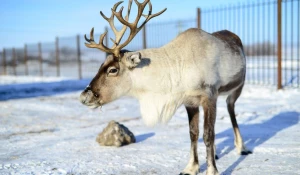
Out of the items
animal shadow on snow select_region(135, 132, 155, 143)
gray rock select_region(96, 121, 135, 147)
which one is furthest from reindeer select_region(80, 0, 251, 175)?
animal shadow on snow select_region(135, 132, 155, 143)

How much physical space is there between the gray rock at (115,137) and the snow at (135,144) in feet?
0.38

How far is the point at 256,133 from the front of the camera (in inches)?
220

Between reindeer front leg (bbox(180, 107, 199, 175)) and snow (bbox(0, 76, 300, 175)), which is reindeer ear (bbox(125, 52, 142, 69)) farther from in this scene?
snow (bbox(0, 76, 300, 175))

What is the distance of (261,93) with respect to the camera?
9414 millimetres

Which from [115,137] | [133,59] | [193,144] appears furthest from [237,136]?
[133,59]

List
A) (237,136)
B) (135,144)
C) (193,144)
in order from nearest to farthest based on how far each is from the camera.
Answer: (193,144) < (237,136) < (135,144)

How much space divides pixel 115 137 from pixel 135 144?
346mm

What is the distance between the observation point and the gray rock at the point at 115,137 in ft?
16.3

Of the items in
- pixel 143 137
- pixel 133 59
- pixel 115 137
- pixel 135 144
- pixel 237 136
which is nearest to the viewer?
pixel 133 59

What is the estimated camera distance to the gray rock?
16.3ft

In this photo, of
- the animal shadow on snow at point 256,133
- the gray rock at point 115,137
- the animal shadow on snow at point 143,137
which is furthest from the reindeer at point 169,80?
the animal shadow on snow at point 143,137

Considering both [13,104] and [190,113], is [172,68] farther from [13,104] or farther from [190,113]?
[13,104]

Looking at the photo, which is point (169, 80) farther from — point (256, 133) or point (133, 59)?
point (256, 133)

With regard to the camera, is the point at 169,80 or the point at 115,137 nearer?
the point at 169,80
